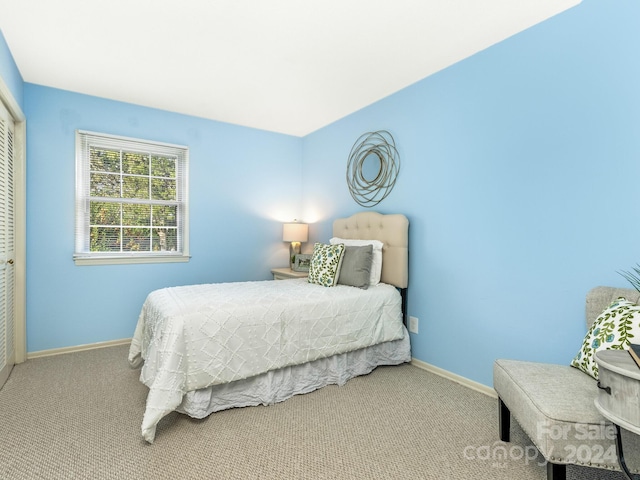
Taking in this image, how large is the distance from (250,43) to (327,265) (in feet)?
5.83

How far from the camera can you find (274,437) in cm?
187

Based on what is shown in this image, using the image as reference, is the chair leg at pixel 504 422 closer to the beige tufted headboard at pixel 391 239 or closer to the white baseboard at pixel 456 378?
the white baseboard at pixel 456 378

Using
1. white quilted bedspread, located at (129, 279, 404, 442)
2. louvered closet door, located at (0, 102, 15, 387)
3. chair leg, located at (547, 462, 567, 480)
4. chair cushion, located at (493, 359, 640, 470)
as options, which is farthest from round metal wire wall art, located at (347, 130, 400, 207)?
louvered closet door, located at (0, 102, 15, 387)

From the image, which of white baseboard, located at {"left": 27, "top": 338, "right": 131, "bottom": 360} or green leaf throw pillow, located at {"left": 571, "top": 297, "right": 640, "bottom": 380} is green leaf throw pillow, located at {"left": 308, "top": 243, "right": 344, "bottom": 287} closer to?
green leaf throw pillow, located at {"left": 571, "top": 297, "right": 640, "bottom": 380}

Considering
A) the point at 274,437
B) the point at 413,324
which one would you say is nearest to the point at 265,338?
the point at 274,437

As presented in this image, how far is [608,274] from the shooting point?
1.87 m

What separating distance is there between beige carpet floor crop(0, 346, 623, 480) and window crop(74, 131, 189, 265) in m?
1.33

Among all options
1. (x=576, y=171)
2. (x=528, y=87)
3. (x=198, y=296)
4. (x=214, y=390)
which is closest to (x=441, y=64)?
(x=528, y=87)

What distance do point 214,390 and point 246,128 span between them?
3.08 meters

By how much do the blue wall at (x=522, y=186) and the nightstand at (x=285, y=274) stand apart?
131cm

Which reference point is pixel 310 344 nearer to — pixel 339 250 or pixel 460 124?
pixel 339 250

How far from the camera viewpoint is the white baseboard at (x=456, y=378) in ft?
7.95

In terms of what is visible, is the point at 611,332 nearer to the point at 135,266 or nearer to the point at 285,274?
the point at 285,274

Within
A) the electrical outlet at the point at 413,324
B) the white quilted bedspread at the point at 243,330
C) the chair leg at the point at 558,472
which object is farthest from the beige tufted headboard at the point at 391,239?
the chair leg at the point at 558,472
